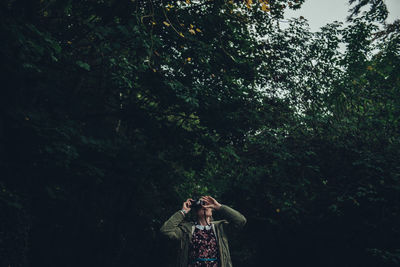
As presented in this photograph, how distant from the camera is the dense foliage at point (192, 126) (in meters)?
5.91

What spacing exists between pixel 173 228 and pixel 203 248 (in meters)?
0.42

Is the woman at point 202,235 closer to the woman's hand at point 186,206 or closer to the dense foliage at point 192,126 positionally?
the woman's hand at point 186,206

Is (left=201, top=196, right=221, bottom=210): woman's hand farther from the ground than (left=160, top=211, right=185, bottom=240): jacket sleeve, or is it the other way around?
(left=201, top=196, right=221, bottom=210): woman's hand

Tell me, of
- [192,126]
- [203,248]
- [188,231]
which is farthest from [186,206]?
[192,126]

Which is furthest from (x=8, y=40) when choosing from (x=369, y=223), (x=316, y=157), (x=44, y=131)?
(x=369, y=223)

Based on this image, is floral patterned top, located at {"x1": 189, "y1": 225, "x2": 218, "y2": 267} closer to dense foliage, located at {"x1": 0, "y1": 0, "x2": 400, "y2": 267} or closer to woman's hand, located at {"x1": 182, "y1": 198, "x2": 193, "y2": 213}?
woman's hand, located at {"x1": 182, "y1": 198, "x2": 193, "y2": 213}

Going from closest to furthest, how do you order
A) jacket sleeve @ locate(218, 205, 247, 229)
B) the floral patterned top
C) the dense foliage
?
the floral patterned top → jacket sleeve @ locate(218, 205, 247, 229) → the dense foliage

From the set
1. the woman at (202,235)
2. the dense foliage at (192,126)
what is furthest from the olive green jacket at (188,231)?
the dense foliage at (192,126)

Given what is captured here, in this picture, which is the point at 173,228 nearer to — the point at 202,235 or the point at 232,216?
the point at 202,235

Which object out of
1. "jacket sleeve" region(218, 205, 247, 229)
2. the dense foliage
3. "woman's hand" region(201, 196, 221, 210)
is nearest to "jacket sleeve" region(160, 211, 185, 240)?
"woman's hand" region(201, 196, 221, 210)

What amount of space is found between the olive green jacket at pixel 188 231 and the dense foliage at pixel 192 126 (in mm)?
2685

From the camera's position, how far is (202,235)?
3904 millimetres

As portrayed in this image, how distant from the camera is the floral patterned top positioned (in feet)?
12.2

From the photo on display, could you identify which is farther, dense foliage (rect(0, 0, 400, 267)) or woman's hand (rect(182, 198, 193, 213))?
dense foliage (rect(0, 0, 400, 267))
